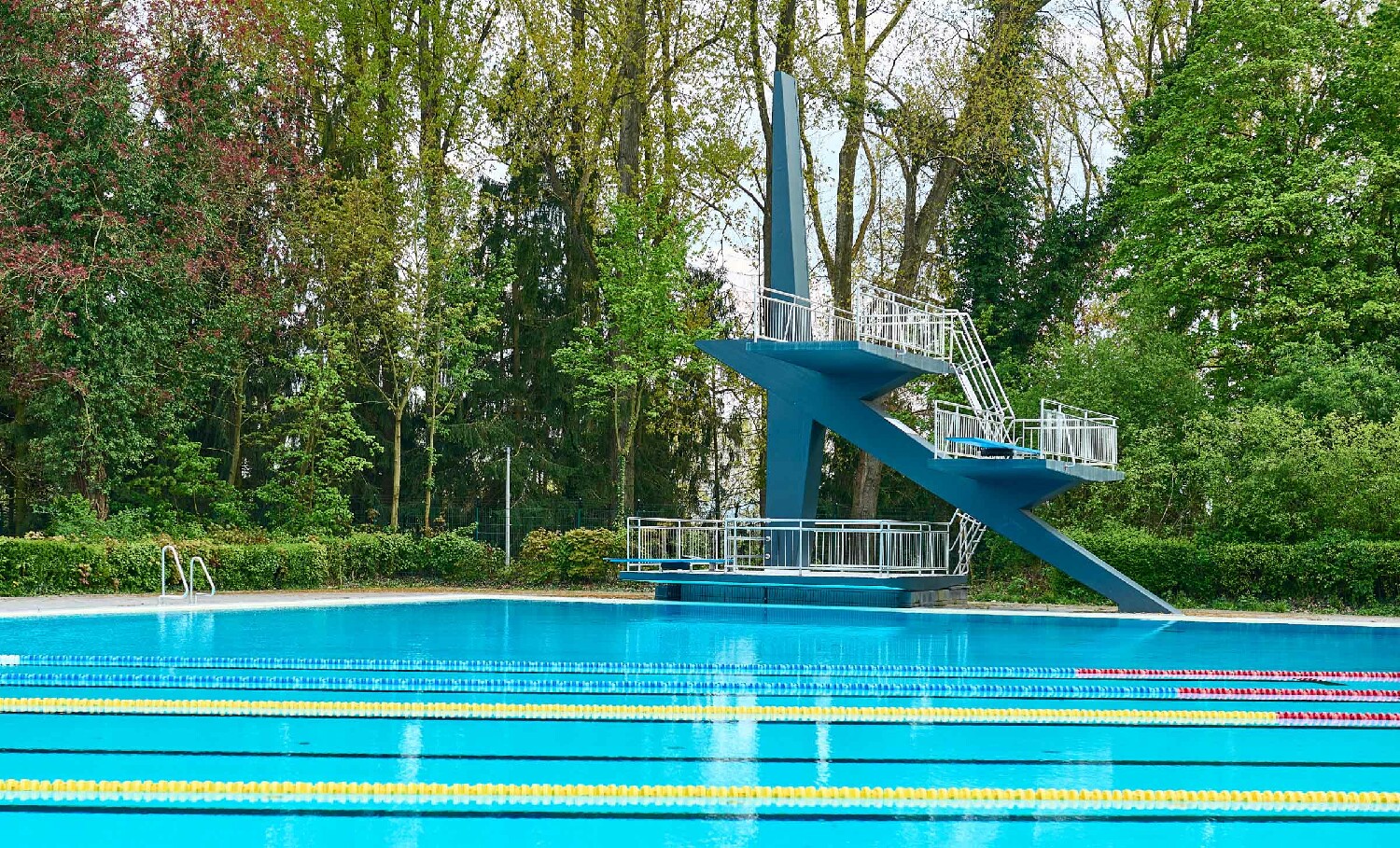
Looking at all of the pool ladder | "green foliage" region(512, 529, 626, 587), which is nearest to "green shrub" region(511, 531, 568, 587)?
"green foliage" region(512, 529, 626, 587)

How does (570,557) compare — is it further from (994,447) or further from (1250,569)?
(1250,569)

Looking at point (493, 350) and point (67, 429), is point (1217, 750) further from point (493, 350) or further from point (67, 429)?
point (493, 350)

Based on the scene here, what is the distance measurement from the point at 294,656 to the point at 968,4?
819 inches

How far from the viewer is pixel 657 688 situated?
34.0 ft

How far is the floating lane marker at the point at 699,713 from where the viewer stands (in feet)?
29.5

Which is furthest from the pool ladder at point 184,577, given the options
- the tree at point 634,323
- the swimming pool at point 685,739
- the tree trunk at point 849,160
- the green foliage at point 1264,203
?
the green foliage at point 1264,203

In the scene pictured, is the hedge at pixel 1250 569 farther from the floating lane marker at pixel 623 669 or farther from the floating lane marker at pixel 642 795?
the floating lane marker at pixel 642 795

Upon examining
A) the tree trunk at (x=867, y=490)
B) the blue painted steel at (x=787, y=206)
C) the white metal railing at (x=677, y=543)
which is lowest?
the white metal railing at (x=677, y=543)

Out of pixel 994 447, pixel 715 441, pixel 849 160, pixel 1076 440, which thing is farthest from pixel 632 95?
pixel 994 447

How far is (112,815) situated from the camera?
589cm

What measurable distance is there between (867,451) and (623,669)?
880 centimetres

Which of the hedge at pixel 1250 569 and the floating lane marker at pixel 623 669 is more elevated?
the hedge at pixel 1250 569

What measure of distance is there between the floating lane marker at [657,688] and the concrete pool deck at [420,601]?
6.35 m

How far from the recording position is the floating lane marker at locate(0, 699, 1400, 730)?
898cm
